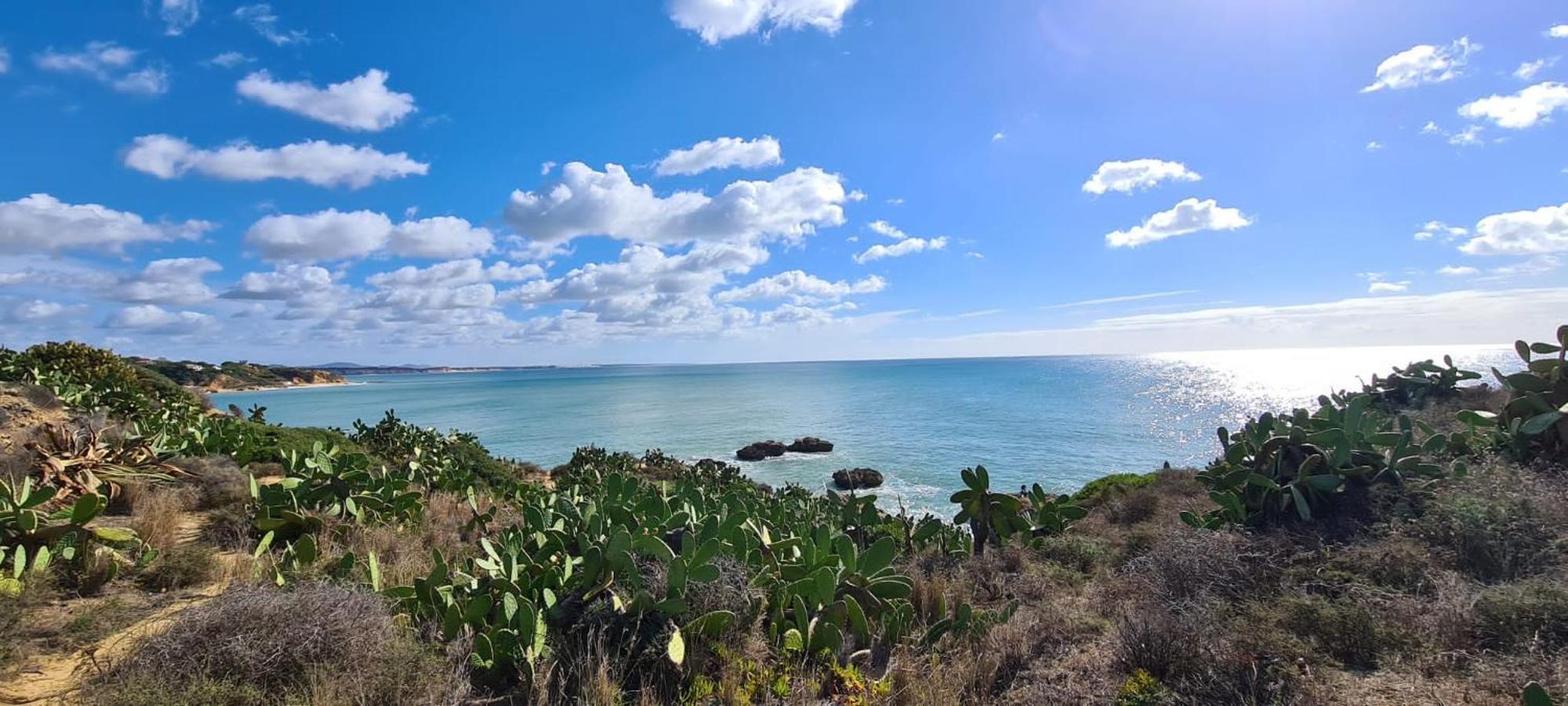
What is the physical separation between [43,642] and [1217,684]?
6640 millimetres

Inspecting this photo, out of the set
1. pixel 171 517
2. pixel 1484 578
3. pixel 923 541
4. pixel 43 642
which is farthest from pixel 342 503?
pixel 1484 578

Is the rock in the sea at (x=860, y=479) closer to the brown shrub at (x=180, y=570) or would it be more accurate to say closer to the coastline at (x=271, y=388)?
the brown shrub at (x=180, y=570)

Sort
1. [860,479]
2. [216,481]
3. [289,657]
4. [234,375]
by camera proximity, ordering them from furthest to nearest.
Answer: [234,375], [860,479], [216,481], [289,657]

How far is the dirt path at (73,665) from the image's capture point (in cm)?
307

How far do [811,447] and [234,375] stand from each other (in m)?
121

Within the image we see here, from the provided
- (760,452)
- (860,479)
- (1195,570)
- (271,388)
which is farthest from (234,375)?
(1195,570)

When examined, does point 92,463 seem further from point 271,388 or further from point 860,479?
point 271,388

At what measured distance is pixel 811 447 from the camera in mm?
36250

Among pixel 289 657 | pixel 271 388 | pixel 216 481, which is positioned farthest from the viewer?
pixel 271 388

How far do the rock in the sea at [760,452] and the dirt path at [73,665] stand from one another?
98.8ft

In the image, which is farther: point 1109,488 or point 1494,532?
point 1109,488

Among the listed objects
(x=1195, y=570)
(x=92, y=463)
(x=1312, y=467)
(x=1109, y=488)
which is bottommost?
(x=1109, y=488)

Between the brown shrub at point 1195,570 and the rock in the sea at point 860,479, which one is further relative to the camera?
the rock in the sea at point 860,479

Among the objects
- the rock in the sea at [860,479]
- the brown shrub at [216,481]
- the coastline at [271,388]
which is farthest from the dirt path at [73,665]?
the coastline at [271,388]
